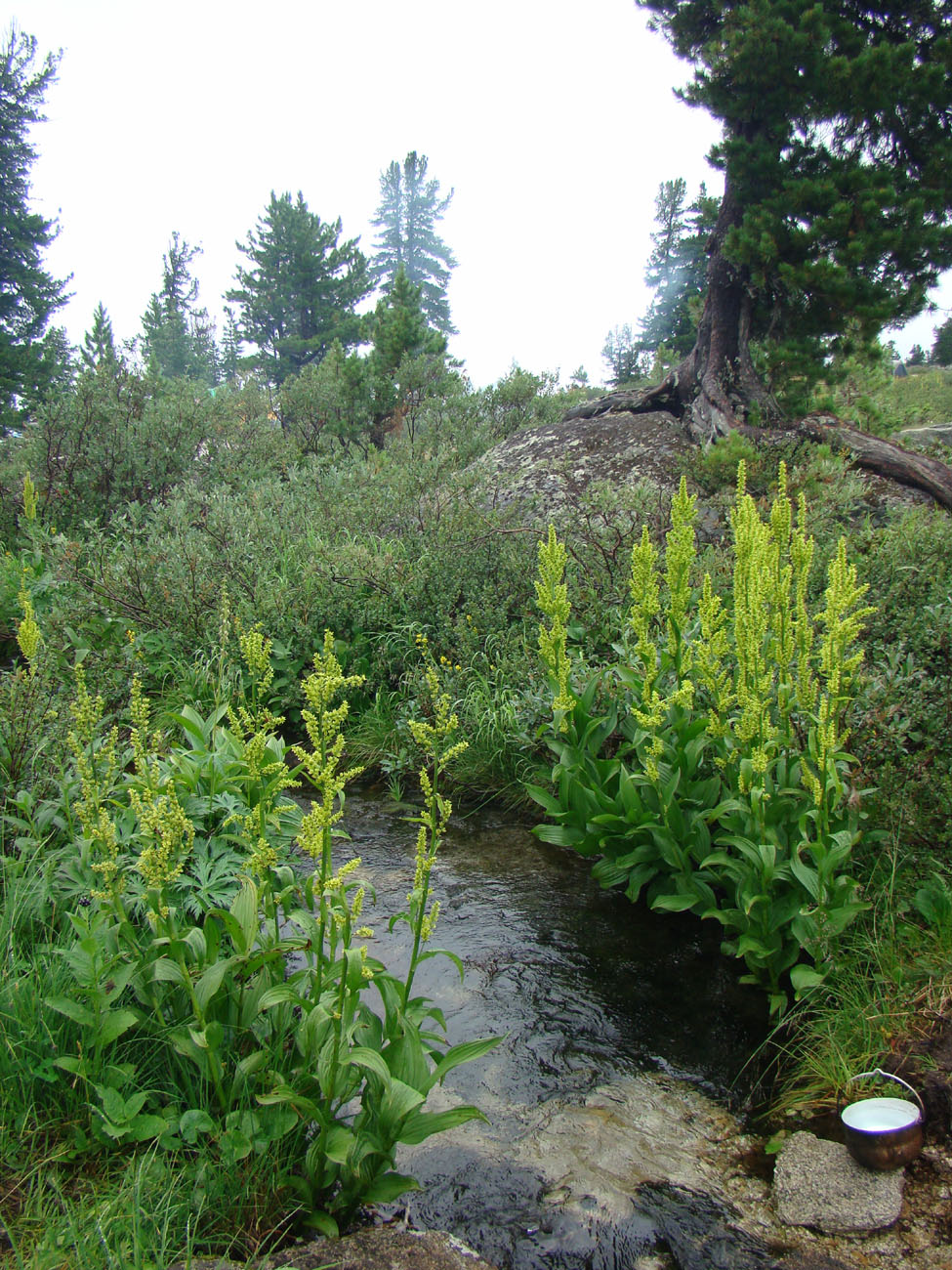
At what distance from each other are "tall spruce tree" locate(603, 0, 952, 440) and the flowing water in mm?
6558

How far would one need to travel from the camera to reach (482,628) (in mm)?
5879

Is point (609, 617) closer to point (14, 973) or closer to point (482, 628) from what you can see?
point (482, 628)

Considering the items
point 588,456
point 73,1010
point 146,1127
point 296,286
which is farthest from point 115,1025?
point 296,286

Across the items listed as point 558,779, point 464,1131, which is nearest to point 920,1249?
point 464,1131

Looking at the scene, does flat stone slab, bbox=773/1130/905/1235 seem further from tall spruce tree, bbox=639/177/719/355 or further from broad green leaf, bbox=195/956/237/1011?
tall spruce tree, bbox=639/177/719/355

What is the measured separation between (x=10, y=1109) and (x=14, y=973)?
15.8 inches

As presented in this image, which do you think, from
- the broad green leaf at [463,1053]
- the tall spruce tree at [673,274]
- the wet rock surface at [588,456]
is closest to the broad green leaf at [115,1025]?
the broad green leaf at [463,1053]

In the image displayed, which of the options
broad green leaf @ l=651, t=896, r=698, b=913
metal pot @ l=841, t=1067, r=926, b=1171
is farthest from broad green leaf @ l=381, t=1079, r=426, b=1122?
broad green leaf @ l=651, t=896, r=698, b=913

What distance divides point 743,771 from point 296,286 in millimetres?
32923

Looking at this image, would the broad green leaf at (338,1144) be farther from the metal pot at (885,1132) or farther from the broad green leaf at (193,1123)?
the metal pot at (885,1132)

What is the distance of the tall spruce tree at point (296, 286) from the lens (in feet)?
99.5

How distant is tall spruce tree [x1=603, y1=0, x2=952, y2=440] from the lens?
7359 millimetres

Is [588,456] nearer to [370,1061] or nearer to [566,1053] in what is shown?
[566,1053]

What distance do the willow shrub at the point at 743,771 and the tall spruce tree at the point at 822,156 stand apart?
20.0 ft
